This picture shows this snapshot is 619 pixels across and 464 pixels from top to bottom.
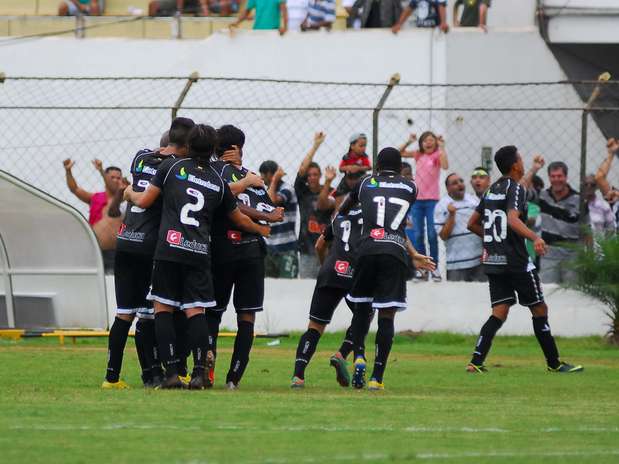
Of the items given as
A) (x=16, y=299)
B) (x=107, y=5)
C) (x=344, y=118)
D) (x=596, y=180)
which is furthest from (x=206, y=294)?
(x=107, y=5)

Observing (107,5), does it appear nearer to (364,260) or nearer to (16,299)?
(16,299)

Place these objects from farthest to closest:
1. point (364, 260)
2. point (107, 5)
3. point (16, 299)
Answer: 1. point (107, 5)
2. point (16, 299)
3. point (364, 260)

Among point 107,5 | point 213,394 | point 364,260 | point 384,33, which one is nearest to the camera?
point 213,394

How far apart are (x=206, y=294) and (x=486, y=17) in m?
12.8

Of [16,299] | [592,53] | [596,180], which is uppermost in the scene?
[592,53]

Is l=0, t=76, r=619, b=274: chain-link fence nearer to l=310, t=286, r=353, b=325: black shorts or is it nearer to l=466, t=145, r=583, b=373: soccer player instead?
l=466, t=145, r=583, b=373: soccer player

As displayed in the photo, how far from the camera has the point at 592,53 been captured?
22.2 meters

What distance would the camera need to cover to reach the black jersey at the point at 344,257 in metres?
11.9

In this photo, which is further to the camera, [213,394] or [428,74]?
[428,74]

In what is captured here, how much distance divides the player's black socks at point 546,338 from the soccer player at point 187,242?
4194mm

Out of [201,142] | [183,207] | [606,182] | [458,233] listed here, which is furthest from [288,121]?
[183,207]

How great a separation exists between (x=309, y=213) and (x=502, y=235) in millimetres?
4816

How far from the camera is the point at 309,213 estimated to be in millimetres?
17953

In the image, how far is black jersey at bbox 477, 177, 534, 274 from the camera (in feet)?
44.1
